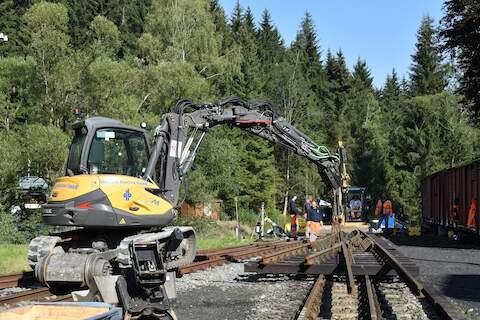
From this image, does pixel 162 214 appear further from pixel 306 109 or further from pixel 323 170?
pixel 306 109

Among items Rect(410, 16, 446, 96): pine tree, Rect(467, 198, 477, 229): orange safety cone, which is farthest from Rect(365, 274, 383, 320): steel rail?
Rect(410, 16, 446, 96): pine tree

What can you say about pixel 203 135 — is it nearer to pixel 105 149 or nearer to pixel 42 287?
pixel 105 149

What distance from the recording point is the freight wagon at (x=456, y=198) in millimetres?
22844

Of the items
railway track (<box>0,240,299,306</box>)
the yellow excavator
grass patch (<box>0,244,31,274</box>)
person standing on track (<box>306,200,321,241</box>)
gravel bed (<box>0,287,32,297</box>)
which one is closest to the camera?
the yellow excavator

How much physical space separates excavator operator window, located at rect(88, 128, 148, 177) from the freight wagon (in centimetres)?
1488

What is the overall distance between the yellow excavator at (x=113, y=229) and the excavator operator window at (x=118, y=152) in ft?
0.05

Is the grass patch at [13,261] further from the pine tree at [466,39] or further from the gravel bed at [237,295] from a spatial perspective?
the pine tree at [466,39]

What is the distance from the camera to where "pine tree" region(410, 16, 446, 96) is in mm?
63062

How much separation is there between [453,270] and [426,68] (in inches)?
2025

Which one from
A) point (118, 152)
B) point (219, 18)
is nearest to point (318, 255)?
point (118, 152)

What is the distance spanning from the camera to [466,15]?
87.0 ft

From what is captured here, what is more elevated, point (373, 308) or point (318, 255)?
point (318, 255)

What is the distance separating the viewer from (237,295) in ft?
37.8

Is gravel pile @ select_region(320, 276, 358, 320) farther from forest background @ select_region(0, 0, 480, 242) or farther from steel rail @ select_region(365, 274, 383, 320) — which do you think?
forest background @ select_region(0, 0, 480, 242)
